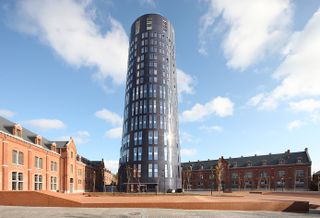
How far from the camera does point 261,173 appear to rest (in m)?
97.8

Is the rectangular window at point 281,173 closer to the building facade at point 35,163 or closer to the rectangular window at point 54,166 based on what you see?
the building facade at point 35,163

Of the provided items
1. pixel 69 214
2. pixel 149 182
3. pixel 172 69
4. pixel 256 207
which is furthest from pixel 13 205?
pixel 172 69

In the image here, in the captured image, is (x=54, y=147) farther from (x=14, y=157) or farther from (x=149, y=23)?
(x=149, y=23)

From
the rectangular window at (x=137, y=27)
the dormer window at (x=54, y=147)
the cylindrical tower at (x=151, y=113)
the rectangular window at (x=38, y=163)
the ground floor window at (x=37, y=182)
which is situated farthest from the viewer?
the rectangular window at (x=137, y=27)

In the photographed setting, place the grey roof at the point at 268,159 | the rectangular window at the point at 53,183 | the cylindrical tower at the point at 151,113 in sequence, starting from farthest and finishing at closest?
the grey roof at the point at 268,159 < the cylindrical tower at the point at 151,113 < the rectangular window at the point at 53,183

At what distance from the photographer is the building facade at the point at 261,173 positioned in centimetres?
8994

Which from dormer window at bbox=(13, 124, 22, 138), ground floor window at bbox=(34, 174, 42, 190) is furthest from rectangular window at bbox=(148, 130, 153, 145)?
dormer window at bbox=(13, 124, 22, 138)

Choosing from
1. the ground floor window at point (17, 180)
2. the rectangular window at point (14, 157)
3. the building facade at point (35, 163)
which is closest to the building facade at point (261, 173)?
the building facade at point (35, 163)

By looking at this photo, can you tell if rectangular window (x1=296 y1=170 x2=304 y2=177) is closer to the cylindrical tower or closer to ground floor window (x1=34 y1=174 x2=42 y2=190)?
the cylindrical tower

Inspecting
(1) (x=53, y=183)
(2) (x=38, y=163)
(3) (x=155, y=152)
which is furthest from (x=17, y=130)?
(3) (x=155, y=152)

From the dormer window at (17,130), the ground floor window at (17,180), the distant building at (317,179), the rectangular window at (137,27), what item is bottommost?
the distant building at (317,179)

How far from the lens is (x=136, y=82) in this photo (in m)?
90.5

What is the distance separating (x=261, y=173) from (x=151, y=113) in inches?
1706

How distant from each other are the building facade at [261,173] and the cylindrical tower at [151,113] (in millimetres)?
10993
